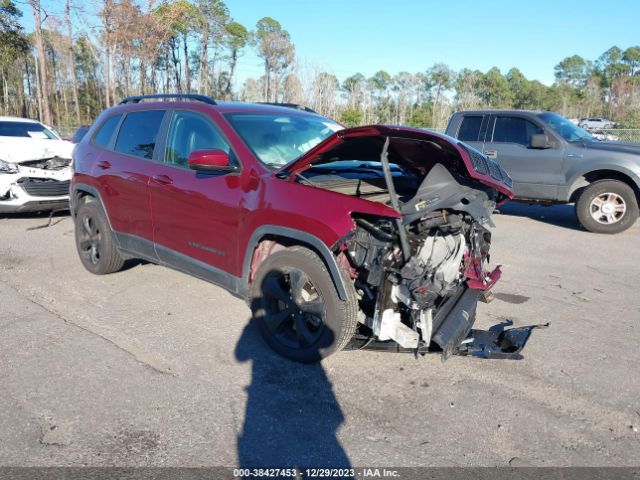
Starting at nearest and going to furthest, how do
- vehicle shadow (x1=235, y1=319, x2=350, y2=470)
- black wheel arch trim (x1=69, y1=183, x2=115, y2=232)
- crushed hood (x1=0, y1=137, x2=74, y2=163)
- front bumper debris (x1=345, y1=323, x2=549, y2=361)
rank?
1. vehicle shadow (x1=235, y1=319, x2=350, y2=470)
2. front bumper debris (x1=345, y1=323, x2=549, y2=361)
3. black wheel arch trim (x1=69, y1=183, x2=115, y2=232)
4. crushed hood (x1=0, y1=137, x2=74, y2=163)

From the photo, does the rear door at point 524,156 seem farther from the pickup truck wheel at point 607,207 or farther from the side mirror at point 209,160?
the side mirror at point 209,160

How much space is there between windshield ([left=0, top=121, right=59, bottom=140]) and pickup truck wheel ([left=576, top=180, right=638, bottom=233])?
10.0 metres

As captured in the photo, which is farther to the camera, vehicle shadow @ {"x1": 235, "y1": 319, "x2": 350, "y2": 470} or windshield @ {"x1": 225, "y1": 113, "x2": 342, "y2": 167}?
windshield @ {"x1": 225, "y1": 113, "x2": 342, "y2": 167}

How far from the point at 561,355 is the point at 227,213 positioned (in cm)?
275

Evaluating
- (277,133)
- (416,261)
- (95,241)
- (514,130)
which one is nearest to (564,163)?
(514,130)

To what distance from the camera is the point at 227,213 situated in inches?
A: 153

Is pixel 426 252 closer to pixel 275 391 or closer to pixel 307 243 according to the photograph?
pixel 307 243

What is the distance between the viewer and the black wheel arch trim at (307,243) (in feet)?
10.7

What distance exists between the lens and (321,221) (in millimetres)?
3281

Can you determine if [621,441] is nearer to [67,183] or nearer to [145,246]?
[145,246]

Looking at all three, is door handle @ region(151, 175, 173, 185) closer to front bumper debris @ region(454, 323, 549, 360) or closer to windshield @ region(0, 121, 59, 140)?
front bumper debris @ region(454, 323, 549, 360)

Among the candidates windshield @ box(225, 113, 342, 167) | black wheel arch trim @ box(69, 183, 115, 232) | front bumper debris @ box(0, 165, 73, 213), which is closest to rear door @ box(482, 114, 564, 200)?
windshield @ box(225, 113, 342, 167)

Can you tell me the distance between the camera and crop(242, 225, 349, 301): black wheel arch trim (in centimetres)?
326

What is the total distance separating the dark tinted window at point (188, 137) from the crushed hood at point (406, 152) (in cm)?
84
